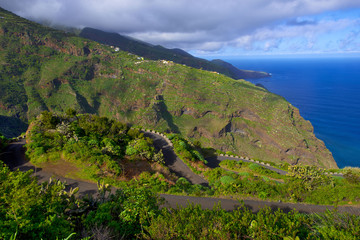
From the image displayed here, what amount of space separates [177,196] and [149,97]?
383 feet

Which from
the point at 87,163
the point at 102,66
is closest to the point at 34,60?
the point at 102,66

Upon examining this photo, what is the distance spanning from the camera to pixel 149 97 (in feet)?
414

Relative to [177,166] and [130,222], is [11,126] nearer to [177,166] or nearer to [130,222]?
[177,166]

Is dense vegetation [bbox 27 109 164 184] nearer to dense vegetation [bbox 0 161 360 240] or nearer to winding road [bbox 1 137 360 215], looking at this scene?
winding road [bbox 1 137 360 215]

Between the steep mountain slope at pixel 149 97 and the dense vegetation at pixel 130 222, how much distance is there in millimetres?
101299

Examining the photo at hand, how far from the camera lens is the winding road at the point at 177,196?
1272 cm

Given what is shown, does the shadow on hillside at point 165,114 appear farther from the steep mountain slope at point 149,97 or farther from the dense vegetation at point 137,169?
the dense vegetation at point 137,169

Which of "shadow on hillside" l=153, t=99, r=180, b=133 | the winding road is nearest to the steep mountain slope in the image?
"shadow on hillside" l=153, t=99, r=180, b=133

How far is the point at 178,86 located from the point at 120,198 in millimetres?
122738

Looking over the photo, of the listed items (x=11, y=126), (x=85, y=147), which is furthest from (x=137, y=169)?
(x=11, y=126)

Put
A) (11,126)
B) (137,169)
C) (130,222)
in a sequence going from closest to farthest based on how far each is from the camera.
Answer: (130,222) → (137,169) → (11,126)

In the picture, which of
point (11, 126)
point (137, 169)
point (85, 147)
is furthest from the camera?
point (11, 126)

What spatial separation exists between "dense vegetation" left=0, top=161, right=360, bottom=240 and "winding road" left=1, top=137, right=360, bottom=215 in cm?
122

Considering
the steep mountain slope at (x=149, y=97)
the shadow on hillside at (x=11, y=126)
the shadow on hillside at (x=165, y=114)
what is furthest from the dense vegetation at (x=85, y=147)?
the shadow on hillside at (x=165, y=114)
